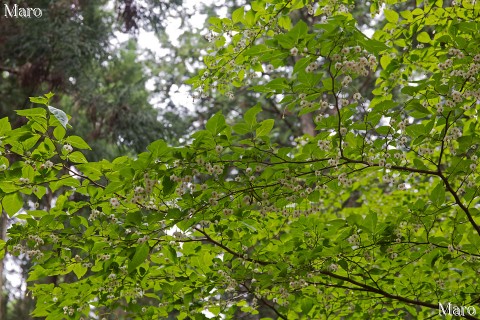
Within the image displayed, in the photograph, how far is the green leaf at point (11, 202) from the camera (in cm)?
248

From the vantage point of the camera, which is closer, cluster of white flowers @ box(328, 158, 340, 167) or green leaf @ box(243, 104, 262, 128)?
green leaf @ box(243, 104, 262, 128)

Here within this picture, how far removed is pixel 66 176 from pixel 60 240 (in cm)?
44

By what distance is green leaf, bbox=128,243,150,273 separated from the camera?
229cm

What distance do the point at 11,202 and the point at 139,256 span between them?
74 centimetres

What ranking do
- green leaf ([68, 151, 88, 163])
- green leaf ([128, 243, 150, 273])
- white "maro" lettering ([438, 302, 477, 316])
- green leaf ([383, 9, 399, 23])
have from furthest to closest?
1. green leaf ([383, 9, 399, 23])
2. white "maro" lettering ([438, 302, 477, 316])
3. green leaf ([68, 151, 88, 163])
4. green leaf ([128, 243, 150, 273])

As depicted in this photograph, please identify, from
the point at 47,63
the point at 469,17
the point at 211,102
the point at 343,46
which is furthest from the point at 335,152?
the point at 211,102

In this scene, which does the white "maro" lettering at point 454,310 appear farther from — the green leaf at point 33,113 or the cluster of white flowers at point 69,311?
the green leaf at point 33,113

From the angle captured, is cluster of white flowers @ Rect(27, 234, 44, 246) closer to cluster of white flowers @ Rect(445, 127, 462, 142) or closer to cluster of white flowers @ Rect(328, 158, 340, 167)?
cluster of white flowers @ Rect(328, 158, 340, 167)

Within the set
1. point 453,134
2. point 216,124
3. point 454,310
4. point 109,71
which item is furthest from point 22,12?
point 454,310

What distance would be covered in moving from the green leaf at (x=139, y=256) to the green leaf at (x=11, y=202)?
672mm

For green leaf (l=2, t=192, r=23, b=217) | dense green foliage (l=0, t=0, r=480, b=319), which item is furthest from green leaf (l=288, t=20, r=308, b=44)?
green leaf (l=2, t=192, r=23, b=217)

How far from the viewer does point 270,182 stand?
2645mm

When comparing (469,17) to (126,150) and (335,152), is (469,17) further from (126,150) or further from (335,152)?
(126,150)

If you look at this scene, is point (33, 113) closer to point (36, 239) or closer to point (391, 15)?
point (36, 239)
